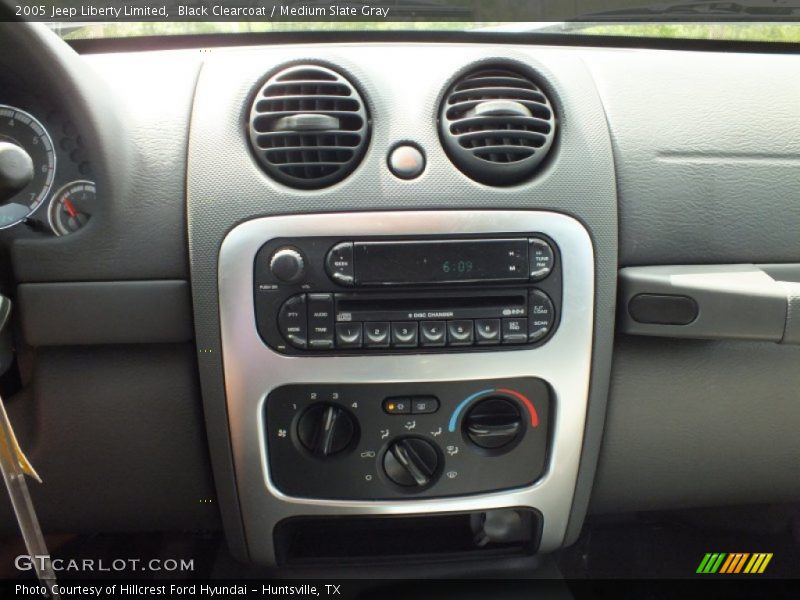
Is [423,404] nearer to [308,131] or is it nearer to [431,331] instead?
[431,331]

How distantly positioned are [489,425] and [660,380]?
319 millimetres

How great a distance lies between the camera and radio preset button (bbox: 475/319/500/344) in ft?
3.40

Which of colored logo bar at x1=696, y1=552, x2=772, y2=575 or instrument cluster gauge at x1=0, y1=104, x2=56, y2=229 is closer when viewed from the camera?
instrument cluster gauge at x1=0, y1=104, x2=56, y2=229

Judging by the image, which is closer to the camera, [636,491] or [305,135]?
[305,135]

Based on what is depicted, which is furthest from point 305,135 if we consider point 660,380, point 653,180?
point 660,380

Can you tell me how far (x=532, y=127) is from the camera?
41.9 inches

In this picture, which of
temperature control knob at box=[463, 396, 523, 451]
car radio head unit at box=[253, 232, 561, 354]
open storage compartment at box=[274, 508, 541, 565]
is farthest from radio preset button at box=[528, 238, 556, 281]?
open storage compartment at box=[274, 508, 541, 565]

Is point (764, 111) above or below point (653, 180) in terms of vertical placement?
above

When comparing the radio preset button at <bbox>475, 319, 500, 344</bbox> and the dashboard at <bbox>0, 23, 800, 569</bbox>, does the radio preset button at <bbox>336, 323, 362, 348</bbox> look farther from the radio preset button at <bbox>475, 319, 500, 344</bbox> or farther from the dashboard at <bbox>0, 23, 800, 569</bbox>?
the radio preset button at <bbox>475, 319, 500, 344</bbox>

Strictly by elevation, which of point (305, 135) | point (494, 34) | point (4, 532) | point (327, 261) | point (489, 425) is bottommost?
point (4, 532)

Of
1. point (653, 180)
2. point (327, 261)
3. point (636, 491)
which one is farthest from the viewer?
point (636, 491)

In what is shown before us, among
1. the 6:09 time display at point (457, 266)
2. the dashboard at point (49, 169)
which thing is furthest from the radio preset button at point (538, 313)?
the dashboard at point (49, 169)

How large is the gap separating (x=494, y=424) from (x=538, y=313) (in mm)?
210

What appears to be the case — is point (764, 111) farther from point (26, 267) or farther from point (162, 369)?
point (26, 267)
